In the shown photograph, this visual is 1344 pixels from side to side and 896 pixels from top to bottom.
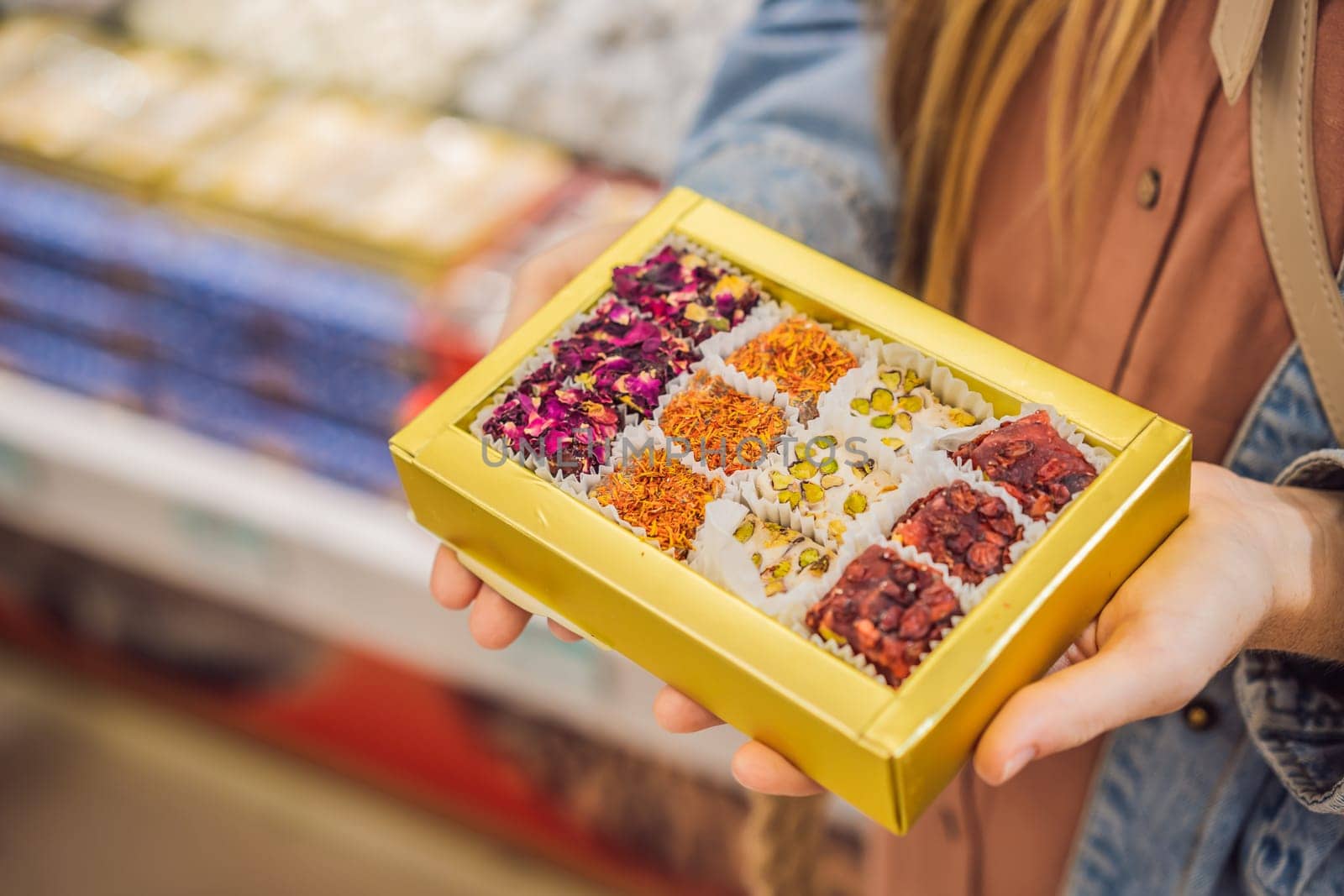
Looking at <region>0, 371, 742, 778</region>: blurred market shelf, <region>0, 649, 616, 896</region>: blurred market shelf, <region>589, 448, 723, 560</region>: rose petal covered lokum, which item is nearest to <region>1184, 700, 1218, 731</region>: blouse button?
<region>589, 448, 723, 560</region>: rose petal covered lokum

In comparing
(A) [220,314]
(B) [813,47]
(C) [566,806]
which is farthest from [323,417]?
(B) [813,47]

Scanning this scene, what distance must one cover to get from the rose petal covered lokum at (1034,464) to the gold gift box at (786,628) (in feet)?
0.06

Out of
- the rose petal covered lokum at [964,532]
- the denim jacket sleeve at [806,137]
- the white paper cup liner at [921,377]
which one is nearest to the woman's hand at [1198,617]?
the rose petal covered lokum at [964,532]

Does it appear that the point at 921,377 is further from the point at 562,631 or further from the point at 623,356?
the point at 562,631

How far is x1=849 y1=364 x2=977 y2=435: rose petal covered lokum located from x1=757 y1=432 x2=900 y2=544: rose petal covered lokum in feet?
0.11

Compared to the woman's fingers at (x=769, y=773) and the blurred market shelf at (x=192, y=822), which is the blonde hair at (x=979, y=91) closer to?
the woman's fingers at (x=769, y=773)

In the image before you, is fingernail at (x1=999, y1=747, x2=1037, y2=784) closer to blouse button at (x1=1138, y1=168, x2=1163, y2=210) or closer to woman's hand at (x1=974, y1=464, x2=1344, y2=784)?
woman's hand at (x1=974, y1=464, x2=1344, y2=784)

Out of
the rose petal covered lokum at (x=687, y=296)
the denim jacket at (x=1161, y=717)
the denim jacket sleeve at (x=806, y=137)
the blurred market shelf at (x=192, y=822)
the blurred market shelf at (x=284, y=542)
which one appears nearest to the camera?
the denim jacket at (x=1161, y=717)

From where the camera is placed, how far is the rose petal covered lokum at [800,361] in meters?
1.07

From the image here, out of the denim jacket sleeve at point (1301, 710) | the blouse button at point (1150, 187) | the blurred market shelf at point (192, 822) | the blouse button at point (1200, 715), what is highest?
the blouse button at point (1150, 187)

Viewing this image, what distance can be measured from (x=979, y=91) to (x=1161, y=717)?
66 cm

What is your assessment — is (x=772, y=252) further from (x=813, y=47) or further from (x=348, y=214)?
(x=348, y=214)

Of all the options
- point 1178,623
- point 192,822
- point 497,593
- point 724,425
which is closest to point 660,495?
point 724,425

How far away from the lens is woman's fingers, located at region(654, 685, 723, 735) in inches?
38.9
